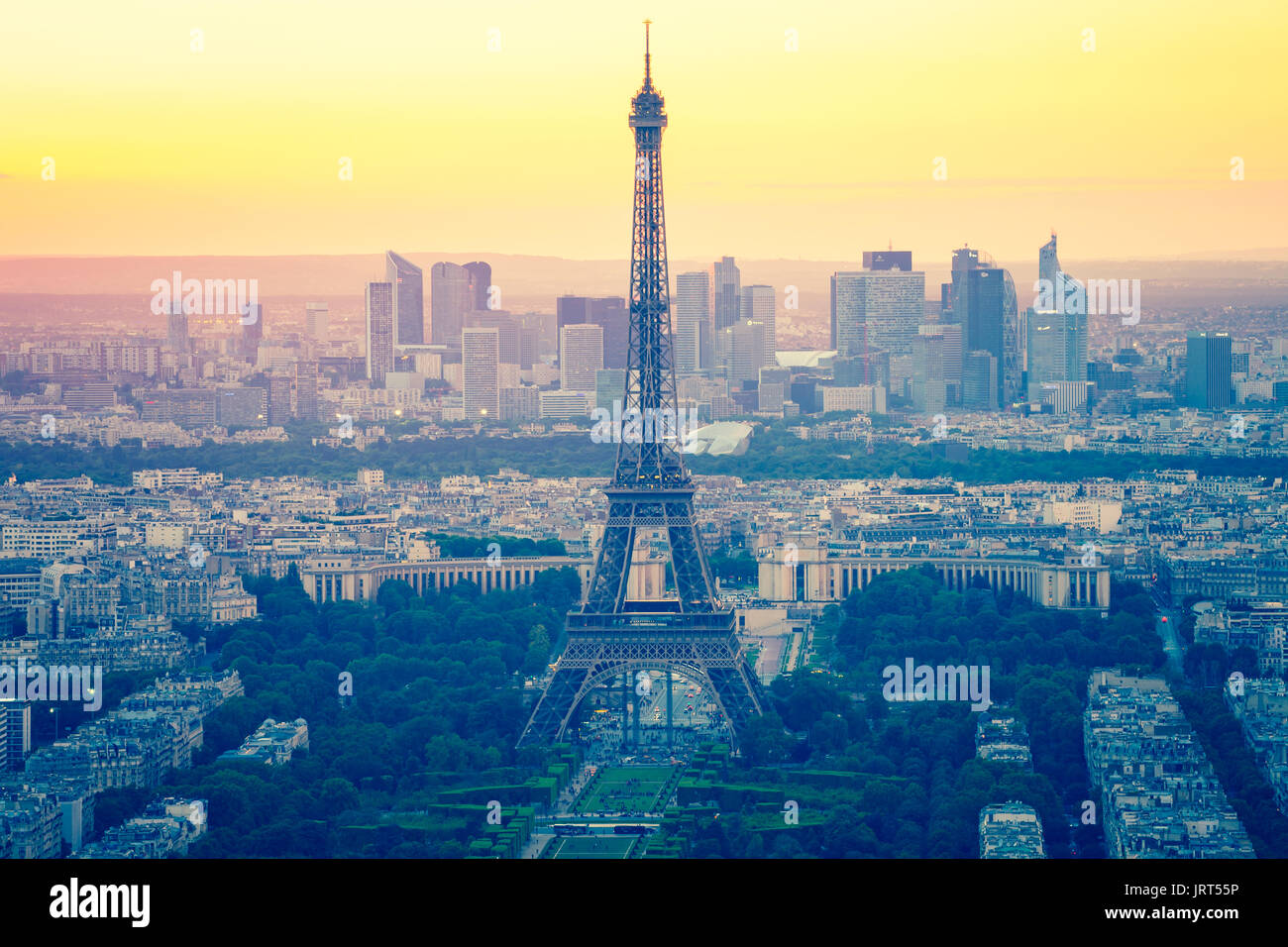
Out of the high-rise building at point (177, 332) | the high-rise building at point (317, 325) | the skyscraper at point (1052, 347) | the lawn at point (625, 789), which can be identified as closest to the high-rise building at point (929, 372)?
the skyscraper at point (1052, 347)

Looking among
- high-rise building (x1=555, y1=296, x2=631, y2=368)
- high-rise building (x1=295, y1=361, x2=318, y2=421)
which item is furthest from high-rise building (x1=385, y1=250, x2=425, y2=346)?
high-rise building (x1=555, y1=296, x2=631, y2=368)

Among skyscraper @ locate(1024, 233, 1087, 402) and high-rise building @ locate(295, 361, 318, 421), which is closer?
high-rise building @ locate(295, 361, 318, 421)

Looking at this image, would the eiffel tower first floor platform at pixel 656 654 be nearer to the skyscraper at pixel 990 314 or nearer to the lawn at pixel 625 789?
the lawn at pixel 625 789

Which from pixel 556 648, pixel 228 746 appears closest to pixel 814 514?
pixel 556 648

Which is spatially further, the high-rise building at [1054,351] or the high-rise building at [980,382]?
the high-rise building at [980,382]

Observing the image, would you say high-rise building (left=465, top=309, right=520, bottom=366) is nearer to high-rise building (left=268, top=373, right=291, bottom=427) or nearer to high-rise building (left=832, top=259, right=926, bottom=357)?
high-rise building (left=268, top=373, right=291, bottom=427)
